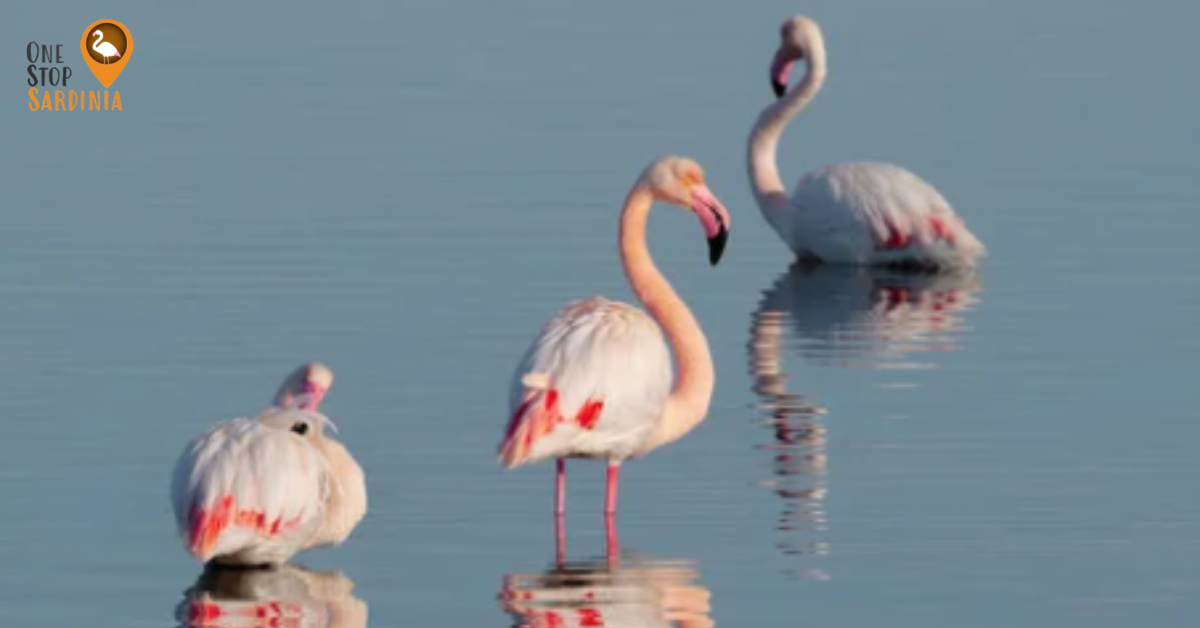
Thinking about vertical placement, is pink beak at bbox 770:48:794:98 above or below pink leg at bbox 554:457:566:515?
above

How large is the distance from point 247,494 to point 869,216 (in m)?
7.88

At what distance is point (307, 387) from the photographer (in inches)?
415

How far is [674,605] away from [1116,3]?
65.2 feet

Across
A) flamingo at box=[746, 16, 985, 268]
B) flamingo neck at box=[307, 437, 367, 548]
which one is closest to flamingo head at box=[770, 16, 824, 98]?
flamingo at box=[746, 16, 985, 268]

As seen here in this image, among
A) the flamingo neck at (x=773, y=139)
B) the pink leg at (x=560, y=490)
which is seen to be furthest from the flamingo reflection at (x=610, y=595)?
the flamingo neck at (x=773, y=139)

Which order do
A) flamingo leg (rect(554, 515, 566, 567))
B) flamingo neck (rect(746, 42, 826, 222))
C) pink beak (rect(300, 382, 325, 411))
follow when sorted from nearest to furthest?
1. flamingo leg (rect(554, 515, 566, 567))
2. pink beak (rect(300, 382, 325, 411))
3. flamingo neck (rect(746, 42, 826, 222))

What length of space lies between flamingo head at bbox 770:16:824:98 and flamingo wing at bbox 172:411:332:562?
30.4ft

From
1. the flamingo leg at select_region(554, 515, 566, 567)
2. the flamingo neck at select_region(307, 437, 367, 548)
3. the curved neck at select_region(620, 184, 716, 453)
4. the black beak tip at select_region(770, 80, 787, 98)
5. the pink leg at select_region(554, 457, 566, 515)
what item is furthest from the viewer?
the black beak tip at select_region(770, 80, 787, 98)

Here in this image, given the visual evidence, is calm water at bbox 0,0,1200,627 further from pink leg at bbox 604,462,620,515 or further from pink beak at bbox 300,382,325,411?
pink beak at bbox 300,382,325,411

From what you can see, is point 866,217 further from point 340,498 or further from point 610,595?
point 610,595

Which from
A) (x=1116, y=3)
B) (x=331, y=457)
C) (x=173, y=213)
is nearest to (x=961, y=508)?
(x=331, y=457)

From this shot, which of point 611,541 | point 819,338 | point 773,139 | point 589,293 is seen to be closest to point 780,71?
point 773,139

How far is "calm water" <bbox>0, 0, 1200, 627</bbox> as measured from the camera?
965 centimetres

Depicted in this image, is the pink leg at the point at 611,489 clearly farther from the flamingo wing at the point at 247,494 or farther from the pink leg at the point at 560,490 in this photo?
the flamingo wing at the point at 247,494
